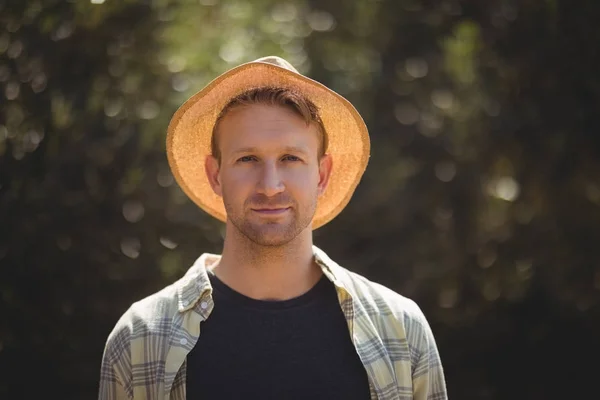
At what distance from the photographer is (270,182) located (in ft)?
6.63

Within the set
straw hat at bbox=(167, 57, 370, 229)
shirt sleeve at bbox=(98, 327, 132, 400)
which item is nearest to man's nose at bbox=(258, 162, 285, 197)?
straw hat at bbox=(167, 57, 370, 229)

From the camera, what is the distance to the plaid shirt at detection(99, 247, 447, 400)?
204 cm

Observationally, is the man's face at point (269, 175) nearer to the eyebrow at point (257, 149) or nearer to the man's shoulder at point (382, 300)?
the eyebrow at point (257, 149)

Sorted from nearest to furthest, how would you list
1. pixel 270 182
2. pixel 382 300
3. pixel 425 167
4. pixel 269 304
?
pixel 270 182, pixel 269 304, pixel 382 300, pixel 425 167

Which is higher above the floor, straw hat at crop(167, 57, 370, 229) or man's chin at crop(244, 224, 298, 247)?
straw hat at crop(167, 57, 370, 229)

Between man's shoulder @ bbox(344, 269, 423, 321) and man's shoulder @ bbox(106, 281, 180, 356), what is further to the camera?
man's shoulder @ bbox(344, 269, 423, 321)

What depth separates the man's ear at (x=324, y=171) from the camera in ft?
7.45

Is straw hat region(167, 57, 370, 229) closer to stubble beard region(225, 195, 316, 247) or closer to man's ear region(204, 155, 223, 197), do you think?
man's ear region(204, 155, 223, 197)

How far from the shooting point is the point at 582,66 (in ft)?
12.3

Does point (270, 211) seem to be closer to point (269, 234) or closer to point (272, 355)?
point (269, 234)

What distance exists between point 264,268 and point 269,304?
104 mm

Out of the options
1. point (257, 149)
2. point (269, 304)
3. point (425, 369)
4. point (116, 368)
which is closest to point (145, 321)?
point (116, 368)

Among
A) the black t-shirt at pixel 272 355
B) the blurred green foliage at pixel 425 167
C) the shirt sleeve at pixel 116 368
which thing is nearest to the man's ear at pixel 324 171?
the black t-shirt at pixel 272 355

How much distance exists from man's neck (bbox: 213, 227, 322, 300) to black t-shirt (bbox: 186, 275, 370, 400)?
0.03 metres
